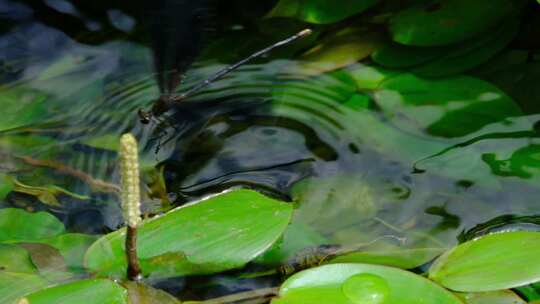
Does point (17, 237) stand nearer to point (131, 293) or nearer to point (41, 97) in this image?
point (131, 293)

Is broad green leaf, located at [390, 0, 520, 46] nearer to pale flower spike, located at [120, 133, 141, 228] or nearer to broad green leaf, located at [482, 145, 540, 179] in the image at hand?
broad green leaf, located at [482, 145, 540, 179]

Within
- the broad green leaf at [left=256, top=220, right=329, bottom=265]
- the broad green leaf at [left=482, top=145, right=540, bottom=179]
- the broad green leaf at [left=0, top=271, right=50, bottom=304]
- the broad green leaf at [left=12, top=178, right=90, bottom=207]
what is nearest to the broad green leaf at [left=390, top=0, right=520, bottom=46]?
the broad green leaf at [left=482, top=145, right=540, bottom=179]

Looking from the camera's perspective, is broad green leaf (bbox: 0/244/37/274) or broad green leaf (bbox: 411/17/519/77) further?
broad green leaf (bbox: 411/17/519/77)

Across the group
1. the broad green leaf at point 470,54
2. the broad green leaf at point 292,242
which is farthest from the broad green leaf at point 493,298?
the broad green leaf at point 470,54

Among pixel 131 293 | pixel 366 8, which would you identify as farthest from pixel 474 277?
pixel 366 8

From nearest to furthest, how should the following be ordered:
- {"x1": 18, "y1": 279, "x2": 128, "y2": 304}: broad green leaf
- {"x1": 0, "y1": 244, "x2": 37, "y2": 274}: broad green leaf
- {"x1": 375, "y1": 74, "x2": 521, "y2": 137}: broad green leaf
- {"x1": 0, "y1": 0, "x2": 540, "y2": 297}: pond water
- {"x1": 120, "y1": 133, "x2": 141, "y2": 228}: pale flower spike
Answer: {"x1": 120, "y1": 133, "x2": 141, "y2": 228}: pale flower spike → {"x1": 18, "y1": 279, "x2": 128, "y2": 304}: broad green leaf → {"x1": 0, "y1": 244, "x2": 37, "y2": 274}: broad green leaf → {"x1": 0, "y1": 0, "x2": 540, "y2": 297}: pond water → {"x1": 375, "y1": 74, "x2": 521, "y2": 137}: broad green leaf
